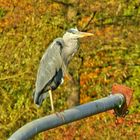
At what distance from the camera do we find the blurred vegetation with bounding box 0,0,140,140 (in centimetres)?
746

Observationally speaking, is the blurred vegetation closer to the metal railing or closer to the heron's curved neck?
the heron's curved neck

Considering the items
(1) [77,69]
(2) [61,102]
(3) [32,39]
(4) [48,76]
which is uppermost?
(4) [48,76]

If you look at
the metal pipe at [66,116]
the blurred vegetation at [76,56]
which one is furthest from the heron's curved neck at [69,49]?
the blurred vegetation at [76,56]

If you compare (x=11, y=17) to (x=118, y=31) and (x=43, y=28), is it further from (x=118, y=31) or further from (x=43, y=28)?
(x=118, y=31)

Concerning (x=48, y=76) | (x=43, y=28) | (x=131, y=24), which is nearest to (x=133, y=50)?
(x=131, y=24)

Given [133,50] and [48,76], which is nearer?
[48,76]

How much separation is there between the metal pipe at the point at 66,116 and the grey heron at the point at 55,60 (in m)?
1.58

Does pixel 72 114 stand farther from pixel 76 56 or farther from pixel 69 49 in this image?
pixel 76 56

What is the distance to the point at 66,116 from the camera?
234cm

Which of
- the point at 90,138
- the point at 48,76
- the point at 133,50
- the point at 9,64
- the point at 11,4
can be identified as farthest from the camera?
the point at 133,50

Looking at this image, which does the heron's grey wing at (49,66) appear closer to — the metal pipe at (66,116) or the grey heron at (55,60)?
the grey heron at (55,60)

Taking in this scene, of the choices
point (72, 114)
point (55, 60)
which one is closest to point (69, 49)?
point (55, 60)

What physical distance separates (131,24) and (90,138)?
261 cm

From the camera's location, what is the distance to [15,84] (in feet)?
26.8
